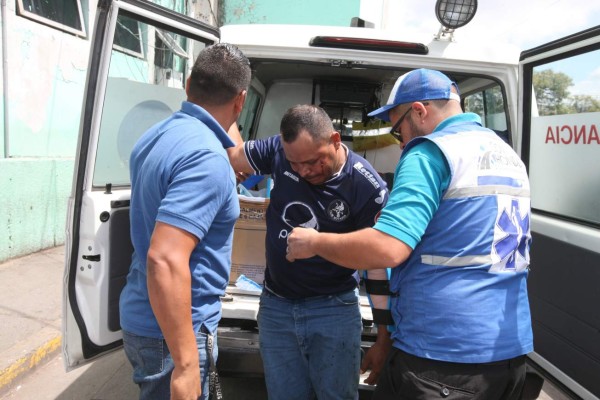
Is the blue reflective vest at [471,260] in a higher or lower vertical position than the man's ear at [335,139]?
lower

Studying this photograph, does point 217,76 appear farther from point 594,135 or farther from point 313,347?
point 594,135

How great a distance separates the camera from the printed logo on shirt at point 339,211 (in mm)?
2115

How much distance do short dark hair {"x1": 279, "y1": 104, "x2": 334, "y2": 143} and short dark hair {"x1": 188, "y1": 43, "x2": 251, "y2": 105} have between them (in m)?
0.39

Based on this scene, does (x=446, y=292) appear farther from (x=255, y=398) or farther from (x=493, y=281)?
(x=255, y=398)

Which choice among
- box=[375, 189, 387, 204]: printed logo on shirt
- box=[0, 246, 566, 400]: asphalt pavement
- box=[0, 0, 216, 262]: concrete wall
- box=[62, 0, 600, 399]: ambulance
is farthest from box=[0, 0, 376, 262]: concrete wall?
box=[375, 189, 387, 204]: printed logo on shirt

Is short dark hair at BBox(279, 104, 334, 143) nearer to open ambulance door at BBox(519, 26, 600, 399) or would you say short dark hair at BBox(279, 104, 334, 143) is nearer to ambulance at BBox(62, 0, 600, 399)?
ambulance at BBox(62, 0, 600, 399)

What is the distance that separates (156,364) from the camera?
5.30 ft

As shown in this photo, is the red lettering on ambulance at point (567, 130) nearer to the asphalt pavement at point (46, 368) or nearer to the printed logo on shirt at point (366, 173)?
the printed logo on shirt at point (366, 173)

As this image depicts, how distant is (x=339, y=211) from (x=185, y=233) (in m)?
0.89

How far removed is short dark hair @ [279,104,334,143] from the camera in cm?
206

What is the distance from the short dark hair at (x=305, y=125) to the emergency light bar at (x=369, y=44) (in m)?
0.82

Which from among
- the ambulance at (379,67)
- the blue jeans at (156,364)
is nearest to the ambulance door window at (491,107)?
the ambulance at (379,67)

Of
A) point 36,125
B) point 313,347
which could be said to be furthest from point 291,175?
point 36,125

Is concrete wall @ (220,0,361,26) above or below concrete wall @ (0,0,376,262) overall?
above
